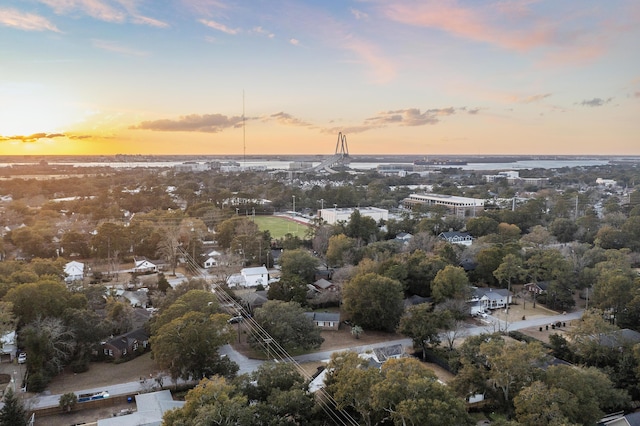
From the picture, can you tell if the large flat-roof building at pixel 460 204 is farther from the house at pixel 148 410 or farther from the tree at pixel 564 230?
the house at pixel 148 410

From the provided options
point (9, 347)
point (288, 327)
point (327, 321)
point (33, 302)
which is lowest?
point (327, 321)

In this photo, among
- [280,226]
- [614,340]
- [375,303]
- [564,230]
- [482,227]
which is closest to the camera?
[614,340]

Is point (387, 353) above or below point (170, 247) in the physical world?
below

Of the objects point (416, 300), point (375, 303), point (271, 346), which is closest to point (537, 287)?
point (416, 300)

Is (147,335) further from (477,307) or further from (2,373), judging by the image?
(477,307)

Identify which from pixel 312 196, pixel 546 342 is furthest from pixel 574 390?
pixel 312 196

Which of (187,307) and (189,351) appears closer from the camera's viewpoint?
(189,351)

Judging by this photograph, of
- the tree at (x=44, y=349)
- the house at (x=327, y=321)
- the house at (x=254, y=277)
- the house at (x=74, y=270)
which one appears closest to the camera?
the tree at (x=44, y=349)

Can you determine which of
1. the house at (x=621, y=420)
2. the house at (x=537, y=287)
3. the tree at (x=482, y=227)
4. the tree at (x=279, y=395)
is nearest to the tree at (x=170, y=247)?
the tree at (x=279, y=395)

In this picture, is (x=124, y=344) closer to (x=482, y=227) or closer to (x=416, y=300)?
(x=416, y=300)
